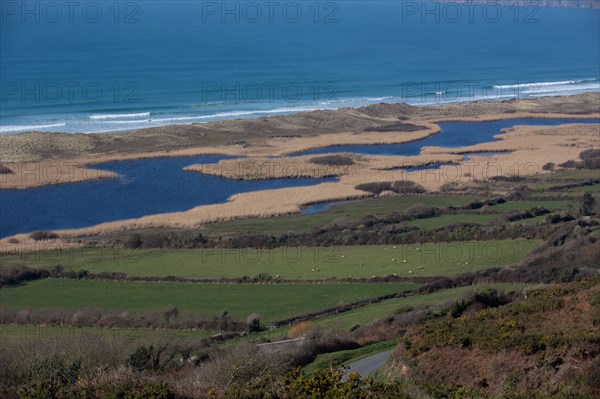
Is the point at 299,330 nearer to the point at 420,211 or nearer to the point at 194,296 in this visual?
the point at 194,296

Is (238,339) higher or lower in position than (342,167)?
lower

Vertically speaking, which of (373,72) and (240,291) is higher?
(373,72)

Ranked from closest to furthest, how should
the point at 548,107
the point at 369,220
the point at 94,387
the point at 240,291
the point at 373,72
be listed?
the point at 94,387
the point at 240,291
the point at 369,220
the point at 548,107
the point at 373,72

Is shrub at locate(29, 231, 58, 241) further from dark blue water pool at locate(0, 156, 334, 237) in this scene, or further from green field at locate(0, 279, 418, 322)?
green field at locate(0, 279, 418, 322)

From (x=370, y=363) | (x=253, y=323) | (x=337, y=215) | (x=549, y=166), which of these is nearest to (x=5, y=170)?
(x=337, y=215)

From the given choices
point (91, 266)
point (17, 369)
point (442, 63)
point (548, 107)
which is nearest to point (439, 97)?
point (548, 107)

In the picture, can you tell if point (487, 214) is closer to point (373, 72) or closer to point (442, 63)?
point (373, 72)

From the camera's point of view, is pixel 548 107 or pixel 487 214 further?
pixel 548 107
